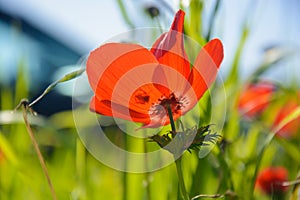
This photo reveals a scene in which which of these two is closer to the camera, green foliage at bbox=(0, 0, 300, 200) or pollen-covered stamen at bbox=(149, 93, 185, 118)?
pollen-covered stamen at bbox=(149, 93, 185, 118)

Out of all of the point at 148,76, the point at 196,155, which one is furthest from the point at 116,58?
the point at 196,155

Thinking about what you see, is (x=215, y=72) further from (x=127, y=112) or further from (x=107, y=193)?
(x=107, y=193)

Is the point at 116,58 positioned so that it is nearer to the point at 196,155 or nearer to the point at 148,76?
the point at 148,76

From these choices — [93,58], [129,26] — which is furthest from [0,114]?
[93,58]

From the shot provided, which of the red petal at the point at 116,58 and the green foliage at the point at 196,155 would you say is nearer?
the red petal at the point at 116,58

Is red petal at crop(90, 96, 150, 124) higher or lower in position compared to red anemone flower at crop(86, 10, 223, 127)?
lower

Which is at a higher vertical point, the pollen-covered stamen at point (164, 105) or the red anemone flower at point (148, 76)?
the red anemone flower at point (148, 76)

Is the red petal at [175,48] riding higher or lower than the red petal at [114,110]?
higher
